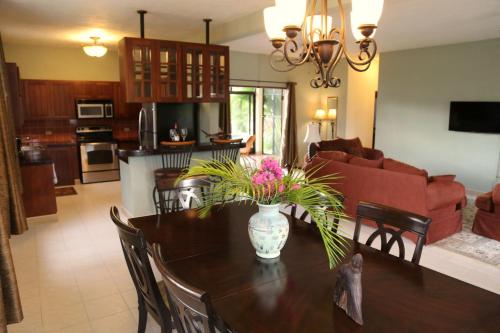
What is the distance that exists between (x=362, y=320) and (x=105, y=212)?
4.73 meters

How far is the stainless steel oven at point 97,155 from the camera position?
23.5 feet

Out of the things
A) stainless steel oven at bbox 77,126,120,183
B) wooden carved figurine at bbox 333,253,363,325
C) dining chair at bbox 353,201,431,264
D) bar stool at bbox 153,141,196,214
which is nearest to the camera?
wooden carved figurine at bbox 333,253,363,325

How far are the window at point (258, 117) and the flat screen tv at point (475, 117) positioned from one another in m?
4.37

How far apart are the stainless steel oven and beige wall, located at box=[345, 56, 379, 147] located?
5475 mm

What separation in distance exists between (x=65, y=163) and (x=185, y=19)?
3.94 m

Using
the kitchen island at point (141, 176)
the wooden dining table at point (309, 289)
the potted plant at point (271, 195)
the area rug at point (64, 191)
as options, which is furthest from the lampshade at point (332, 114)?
the potted plant at point (271, 195)

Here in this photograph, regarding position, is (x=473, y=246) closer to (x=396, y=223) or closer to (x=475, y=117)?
(x=396, y=223)

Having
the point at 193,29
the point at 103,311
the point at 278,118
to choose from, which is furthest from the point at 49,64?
the point at 103,311

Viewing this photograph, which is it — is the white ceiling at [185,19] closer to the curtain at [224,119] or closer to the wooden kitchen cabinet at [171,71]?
the wooden kitchen cabinet at [171,71]

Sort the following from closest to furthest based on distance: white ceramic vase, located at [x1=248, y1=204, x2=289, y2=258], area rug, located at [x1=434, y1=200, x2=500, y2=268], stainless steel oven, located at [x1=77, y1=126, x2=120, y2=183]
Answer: white ceramic vase, located at [x1=248, y1=204, x2=289, y2=258]
area rug, located at [x1=434, y1=200, x2=500, y2=268]
stainless steel oven, located at [x1=77, y1=126, x2=120, y2=183]

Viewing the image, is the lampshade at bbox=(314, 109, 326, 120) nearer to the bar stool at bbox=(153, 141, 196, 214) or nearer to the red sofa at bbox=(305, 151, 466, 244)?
the red sofa at bbox=(305, 151, 466, 244)

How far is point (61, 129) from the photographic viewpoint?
24.5 ft

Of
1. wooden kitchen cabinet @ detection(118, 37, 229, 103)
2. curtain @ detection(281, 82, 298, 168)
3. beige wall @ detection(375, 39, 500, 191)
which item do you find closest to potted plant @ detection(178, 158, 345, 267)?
wooden kitchen cabinet @ detection(118, 37, 229, 103)

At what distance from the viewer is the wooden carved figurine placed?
52.6 inches
